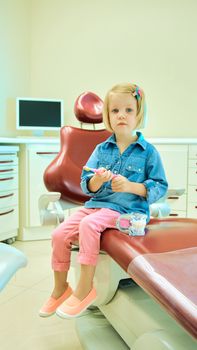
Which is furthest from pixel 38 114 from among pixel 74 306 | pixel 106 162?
pixel 74 306

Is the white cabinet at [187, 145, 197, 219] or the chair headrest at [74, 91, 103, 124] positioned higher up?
the chair headrest at [74, 91, 103, 124]

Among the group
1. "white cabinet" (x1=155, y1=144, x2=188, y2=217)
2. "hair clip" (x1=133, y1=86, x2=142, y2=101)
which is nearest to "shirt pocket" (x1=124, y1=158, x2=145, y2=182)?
"hair clip" (x1=133, y1=86, x2=142, y2=101)

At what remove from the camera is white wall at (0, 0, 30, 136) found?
3.28 m

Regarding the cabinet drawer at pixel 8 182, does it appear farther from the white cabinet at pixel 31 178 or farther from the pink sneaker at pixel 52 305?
the pink sneaker at pixel 52 305

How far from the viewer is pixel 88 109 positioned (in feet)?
5.74

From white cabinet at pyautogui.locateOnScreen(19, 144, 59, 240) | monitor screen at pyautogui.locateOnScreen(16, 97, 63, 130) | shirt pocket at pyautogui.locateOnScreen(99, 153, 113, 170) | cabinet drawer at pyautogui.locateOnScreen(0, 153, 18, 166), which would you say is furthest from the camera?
monitor screen at pyautogui.locateOnScreen(16, 97, 63, 130)

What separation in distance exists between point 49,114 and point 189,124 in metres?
1.37

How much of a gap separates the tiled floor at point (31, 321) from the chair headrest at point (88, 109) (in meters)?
0.99

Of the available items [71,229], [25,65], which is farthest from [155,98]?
[71,229]

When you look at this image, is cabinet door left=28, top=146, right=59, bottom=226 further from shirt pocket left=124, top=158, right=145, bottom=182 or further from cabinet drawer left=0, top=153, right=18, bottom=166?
shirt pocket left=124, top=158, right=145, bottom=182

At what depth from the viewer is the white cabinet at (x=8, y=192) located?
272 centimetres

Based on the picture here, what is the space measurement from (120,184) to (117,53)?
2.64m

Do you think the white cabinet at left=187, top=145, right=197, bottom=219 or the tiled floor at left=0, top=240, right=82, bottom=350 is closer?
the tiled floor at left=0, top=240, right=82, bottom=350

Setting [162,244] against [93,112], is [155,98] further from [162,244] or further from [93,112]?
[162,244]
